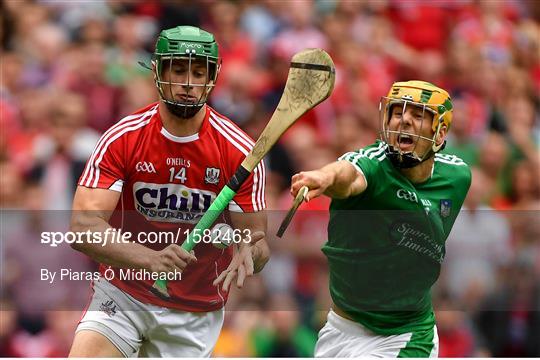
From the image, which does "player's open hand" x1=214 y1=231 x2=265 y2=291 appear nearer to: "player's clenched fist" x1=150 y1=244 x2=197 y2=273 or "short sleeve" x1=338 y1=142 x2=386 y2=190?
"player's clenched fist" x1=150 y1=244 x2=197 y2=273

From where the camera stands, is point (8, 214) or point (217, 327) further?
point (8, 214)

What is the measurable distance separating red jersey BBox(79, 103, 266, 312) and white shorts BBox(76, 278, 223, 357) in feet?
0.44

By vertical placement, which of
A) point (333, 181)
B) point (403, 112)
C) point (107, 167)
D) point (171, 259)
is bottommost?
point (171, 259)

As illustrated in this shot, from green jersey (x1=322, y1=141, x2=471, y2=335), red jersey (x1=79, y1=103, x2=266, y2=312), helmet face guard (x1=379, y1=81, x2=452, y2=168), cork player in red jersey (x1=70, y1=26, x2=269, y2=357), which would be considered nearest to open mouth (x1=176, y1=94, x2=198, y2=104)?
cork player in red jersey (x1=70, y1=26, x2=269, y2=357)

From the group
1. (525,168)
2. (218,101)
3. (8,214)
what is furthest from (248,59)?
(8,214)

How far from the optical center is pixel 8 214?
22.1 ft

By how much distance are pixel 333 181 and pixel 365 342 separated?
1058mm

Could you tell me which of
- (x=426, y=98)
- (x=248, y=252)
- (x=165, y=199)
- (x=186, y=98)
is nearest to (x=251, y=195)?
(x=248, y=252)

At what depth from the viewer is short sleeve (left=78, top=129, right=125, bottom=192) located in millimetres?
5656

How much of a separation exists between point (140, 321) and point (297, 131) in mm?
3624

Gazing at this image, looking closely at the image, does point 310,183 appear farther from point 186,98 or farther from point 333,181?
point 186,98

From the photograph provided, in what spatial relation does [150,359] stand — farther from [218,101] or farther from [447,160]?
[218,101]

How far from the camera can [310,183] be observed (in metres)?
5.09

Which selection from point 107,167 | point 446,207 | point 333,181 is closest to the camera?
point 333,181
